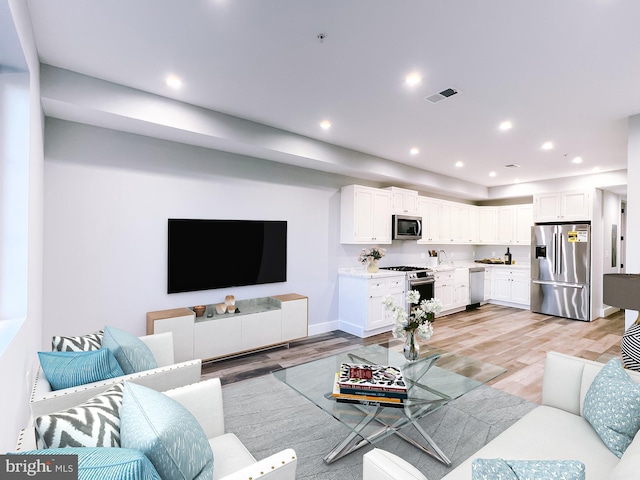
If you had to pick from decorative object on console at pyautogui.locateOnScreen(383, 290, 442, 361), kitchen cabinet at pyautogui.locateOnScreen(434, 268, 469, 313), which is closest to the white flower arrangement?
decorative object on console at pyautogui.locateOnScreen(383, 290, 442, 361)

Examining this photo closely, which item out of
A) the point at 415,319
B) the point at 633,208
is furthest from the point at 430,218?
the point at 415,319

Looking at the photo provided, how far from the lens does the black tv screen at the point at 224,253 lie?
3639mm

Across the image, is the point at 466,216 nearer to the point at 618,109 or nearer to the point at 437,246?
the point at 437,246

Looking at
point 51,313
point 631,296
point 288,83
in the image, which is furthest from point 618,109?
point 51,313

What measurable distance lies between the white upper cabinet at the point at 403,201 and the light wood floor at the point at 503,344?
2.09 m

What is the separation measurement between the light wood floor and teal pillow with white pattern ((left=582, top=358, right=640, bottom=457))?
1.45 m

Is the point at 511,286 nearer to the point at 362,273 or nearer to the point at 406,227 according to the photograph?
the point at 406,227

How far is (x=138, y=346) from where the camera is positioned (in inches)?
77.0

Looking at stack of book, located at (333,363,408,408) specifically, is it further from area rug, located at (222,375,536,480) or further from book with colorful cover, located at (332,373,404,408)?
area rug, located at (222,375,536,480)

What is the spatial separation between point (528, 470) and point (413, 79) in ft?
8.79

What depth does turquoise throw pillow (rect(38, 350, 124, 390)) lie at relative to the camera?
5.32 feet

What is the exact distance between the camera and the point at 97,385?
1.62 metres

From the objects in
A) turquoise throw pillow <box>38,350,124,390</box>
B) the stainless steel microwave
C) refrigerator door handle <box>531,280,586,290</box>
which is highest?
the stainless steel microwave

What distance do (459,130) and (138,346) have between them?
13.0 feet
